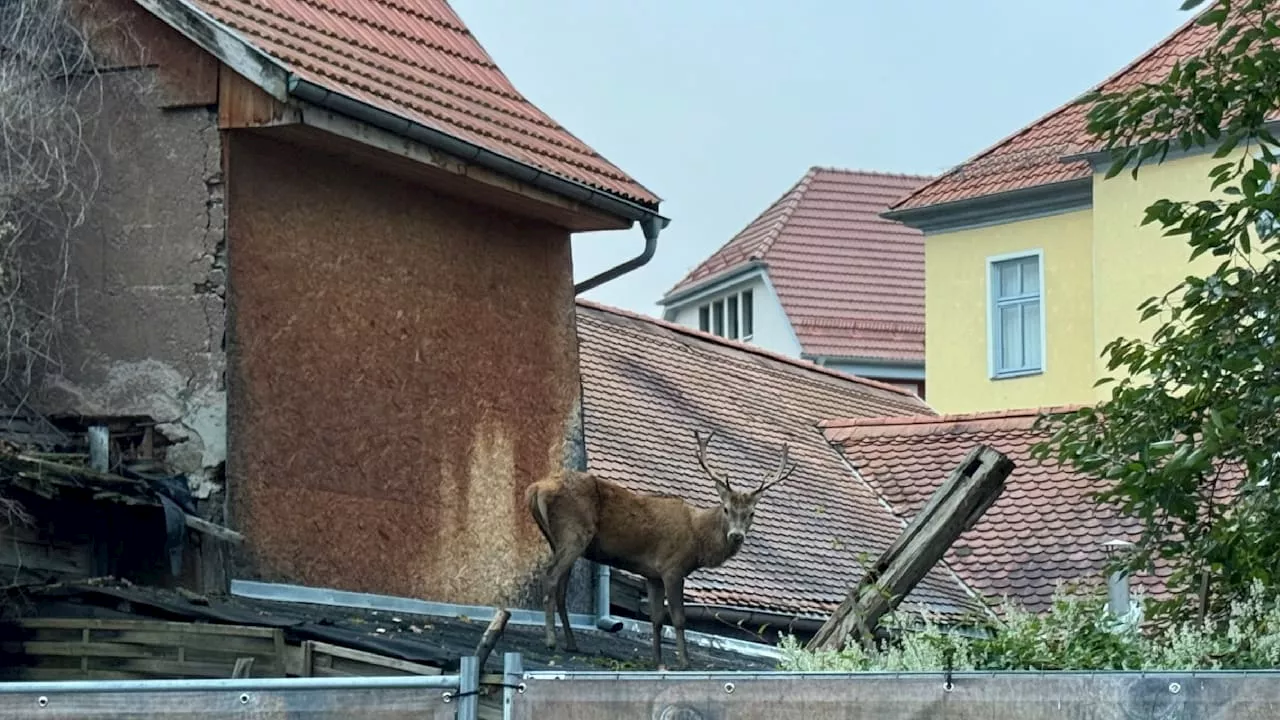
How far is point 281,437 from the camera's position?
1238cm

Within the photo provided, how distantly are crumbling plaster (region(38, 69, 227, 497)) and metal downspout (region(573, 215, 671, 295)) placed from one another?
3.68 m

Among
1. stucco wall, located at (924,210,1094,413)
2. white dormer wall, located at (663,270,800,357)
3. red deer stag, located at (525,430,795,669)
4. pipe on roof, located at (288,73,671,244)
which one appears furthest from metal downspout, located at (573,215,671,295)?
white dormer wall, located at (663,270,800,357)

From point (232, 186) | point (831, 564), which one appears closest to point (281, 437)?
point (232, 186)

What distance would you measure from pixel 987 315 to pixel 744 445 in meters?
12.3

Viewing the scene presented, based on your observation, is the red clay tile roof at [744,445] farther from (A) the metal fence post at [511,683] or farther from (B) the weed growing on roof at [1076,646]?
(A) the metal fence post at [511,683]

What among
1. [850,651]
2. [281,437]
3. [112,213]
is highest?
[112,213]

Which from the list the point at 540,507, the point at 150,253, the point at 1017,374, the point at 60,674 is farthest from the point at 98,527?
the point at 1017,374

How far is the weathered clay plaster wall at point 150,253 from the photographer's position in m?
12.0

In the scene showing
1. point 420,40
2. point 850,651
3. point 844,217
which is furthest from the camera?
point 844,217

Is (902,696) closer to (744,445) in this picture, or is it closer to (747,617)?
(747,617)

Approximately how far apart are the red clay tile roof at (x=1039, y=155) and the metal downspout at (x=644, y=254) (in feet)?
50.9

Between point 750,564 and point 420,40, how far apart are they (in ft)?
20.7

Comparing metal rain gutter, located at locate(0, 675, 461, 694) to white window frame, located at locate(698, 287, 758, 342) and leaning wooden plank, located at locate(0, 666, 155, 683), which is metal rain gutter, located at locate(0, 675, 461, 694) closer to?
leaning wooden plank, located at locate(0, 666, 155, 683)

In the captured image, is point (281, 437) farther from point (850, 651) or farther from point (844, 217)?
point (844, 217)
